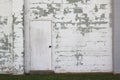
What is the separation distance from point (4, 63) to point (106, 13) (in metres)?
5.44

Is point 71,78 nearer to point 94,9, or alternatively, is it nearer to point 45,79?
point 45,79

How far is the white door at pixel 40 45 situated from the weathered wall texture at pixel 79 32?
245mm

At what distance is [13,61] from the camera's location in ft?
55.9

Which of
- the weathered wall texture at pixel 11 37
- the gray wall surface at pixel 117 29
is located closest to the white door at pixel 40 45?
the weathered wall texture at pixel 11 37

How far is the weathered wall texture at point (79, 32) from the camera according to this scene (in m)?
17.4

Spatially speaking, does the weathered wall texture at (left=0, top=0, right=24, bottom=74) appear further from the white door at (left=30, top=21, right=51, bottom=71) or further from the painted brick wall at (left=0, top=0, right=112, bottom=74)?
the painted brick wall at (left=0, top=0, right=112, bottom=74)

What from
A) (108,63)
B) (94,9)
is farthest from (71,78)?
(94,9)

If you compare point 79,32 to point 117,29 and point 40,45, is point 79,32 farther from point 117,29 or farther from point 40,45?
point 40,45

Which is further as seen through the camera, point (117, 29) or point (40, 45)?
point (40, 45)

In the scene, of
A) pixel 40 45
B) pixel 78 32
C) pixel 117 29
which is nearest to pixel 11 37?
pixel 40 45

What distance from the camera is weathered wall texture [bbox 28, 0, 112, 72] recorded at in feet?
57.1

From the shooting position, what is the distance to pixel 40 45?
57.0ft

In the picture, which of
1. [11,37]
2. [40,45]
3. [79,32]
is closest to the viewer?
[11,37]

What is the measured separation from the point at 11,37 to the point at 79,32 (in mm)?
3260
